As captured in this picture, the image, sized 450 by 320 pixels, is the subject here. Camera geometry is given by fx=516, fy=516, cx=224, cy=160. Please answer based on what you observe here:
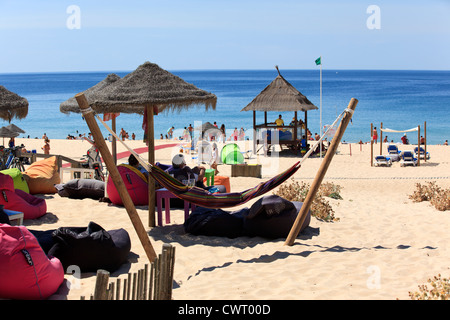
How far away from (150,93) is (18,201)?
231cm

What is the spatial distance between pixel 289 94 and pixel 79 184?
34.9 feet

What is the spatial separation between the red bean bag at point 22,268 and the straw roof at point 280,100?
44.7 ft

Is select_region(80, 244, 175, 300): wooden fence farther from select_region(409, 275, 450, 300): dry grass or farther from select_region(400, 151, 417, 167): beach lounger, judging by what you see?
select_region(400, 151, 417, 167): beach lounger

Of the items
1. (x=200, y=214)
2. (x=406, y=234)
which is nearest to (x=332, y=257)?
(x=406, y=234)

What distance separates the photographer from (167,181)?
235 inches

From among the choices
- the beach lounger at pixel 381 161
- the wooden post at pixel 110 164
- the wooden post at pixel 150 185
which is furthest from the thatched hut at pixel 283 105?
the wooden post at pixel 110 164

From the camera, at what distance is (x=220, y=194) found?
5.92 meters

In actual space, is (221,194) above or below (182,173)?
below

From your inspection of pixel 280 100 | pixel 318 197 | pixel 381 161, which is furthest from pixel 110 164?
pixel 280 100

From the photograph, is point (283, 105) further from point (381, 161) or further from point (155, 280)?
point (155, 280)

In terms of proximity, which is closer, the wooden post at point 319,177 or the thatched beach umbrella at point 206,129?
the wooden post at point 319,177

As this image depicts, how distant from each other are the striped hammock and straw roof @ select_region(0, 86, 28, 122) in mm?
2935

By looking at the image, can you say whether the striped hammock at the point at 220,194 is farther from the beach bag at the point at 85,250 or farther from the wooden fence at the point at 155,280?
the wooden fence at the point at 155,280

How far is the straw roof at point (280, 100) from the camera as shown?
57.4ft
